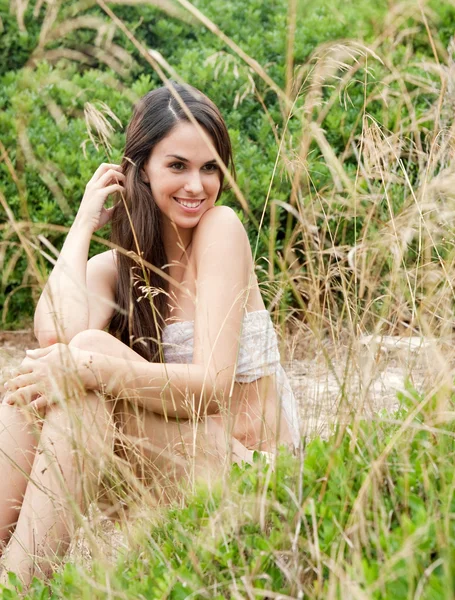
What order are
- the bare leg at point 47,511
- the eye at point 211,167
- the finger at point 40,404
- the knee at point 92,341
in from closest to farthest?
the bare leg at point 47,511
the finger at point 40,404
the knee at point 92,341
the eye at point 211,167

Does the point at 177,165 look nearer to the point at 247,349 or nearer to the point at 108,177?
the point at 108,177

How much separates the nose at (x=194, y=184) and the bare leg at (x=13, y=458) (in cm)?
92

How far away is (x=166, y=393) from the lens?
2.52 m

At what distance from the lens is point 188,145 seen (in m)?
2.92

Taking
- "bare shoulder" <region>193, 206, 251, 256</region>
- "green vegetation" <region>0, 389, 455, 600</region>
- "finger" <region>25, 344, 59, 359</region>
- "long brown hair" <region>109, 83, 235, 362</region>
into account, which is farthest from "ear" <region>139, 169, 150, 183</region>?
"green vegetation" <region>0, 389, 455, 600</region>

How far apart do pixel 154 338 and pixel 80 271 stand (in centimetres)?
34

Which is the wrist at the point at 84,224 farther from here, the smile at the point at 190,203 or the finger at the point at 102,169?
the smile at the point at 190,203

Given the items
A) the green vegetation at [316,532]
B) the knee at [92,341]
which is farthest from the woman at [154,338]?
the green vegetation at [316,532]

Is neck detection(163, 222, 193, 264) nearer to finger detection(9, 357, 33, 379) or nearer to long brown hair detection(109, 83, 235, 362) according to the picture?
long brown hair detection(109, 83, 235, 362)

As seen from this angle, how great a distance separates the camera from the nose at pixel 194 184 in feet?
9.52

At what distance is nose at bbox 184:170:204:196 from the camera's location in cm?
290

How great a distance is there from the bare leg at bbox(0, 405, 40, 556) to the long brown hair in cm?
51

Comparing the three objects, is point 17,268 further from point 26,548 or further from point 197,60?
point 26,548

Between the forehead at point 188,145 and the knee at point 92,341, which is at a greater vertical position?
the forehead at point 188,145
